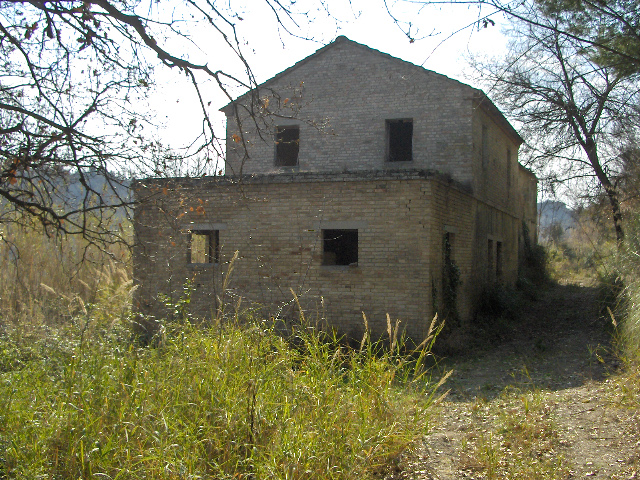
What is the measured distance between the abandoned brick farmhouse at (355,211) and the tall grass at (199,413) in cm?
249

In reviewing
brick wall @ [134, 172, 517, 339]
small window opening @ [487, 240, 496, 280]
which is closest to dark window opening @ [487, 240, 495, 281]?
small window opening @ [487, 240, 496, 280]

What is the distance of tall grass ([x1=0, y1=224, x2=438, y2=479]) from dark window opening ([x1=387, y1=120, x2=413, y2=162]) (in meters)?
11.3

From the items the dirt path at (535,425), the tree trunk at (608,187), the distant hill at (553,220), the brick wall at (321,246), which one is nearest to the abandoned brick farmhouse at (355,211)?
the brick wall at (321,246)

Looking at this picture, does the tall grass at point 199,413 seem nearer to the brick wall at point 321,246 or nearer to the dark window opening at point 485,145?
the brick wall at point 321,246

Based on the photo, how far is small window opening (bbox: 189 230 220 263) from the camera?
42.6ft

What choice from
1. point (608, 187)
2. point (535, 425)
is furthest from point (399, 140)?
point (535, 425)

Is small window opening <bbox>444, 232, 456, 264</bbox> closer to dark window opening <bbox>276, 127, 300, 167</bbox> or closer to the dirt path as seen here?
the dirt path

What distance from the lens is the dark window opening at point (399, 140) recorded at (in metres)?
15.9

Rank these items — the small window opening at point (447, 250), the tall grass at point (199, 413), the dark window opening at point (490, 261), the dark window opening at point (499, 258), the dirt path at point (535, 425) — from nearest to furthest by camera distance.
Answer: the tall grass at point (199, 413) → the dirt path at point (535, 425) → the small window opening at point (447, 250) → the dark window opening at point (490, 261) → the dark window opening at point (499, 258)

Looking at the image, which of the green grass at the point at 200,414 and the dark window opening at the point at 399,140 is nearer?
the green grass at the point at 200,414

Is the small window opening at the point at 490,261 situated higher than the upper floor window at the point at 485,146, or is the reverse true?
the upper floor window at the point at 485,146

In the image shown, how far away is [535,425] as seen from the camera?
225 inches

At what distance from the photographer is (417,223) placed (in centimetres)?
1108

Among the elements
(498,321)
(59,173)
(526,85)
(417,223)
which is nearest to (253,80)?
(59,173)
